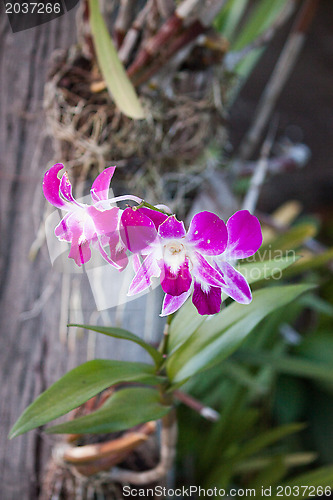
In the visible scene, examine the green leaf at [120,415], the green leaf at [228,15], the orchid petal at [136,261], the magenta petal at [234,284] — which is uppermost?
the green leaf at [228,15]

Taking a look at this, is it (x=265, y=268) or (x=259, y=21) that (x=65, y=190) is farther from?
(x=259, y=21)

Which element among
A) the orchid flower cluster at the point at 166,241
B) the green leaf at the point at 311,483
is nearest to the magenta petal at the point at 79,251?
the orchid flower cluster at the point at 166,241

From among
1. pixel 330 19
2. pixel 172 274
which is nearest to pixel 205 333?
pixel 172 274

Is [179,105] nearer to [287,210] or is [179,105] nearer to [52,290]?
[52,290]

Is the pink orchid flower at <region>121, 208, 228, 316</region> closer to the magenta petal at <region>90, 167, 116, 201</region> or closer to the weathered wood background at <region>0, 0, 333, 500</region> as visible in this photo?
the magenta petal at <region>90, 167, 116, 201</region>

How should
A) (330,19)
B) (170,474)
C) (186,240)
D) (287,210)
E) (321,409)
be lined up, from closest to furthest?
(186,240), (170,474), (321,409), (287,210), (330,19)

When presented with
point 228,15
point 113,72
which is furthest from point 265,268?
point 228,15

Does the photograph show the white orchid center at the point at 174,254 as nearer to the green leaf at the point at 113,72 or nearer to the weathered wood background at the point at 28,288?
the green leaf at the point at 113,72
